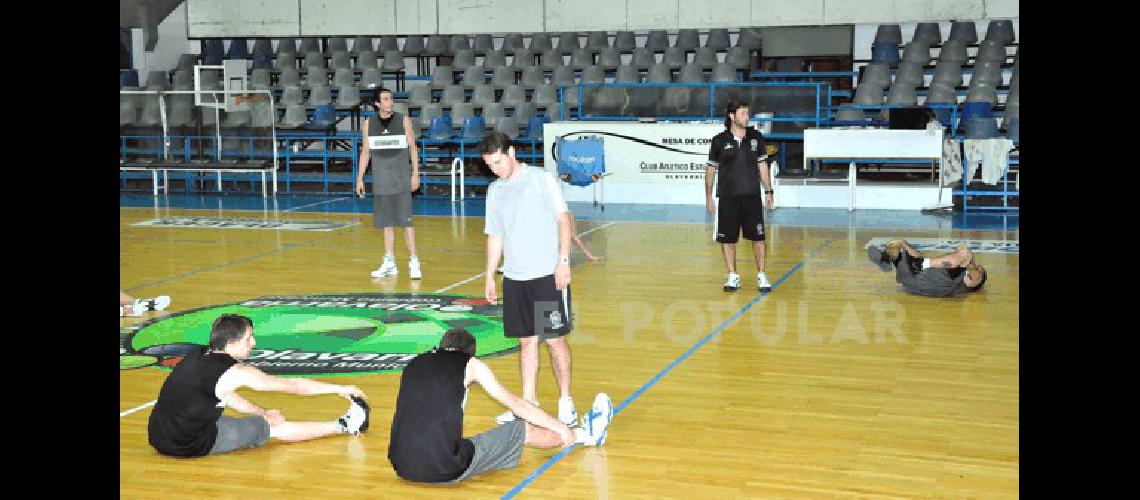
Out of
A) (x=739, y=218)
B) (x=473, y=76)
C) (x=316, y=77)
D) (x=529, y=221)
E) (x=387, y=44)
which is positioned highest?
(x=387, y=44)

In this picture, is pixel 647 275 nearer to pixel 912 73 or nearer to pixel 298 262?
pixel 298 262

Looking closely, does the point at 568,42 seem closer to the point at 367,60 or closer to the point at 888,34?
the point at 367,60

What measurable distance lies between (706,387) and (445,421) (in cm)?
271

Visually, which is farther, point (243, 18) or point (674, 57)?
point (243, 18)

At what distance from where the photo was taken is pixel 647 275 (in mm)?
13023

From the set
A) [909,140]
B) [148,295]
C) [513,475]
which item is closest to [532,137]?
[909,140]

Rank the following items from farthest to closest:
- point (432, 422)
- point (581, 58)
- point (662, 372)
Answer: point (581, 58)
point (662, 372)
point (432, 422)

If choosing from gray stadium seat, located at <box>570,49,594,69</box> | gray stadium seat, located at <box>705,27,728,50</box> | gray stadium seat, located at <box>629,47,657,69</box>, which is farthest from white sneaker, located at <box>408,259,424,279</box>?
gray stadium seat, located at <box>705,27,728,50</box>

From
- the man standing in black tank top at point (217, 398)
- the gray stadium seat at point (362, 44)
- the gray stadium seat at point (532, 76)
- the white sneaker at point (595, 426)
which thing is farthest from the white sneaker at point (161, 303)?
the gray stadium seat at point (362, 44)

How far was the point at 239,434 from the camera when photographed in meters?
6.45

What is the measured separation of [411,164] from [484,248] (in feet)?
7.66

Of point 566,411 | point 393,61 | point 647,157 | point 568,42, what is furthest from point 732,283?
point 393,61

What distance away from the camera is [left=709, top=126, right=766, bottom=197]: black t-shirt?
11383 millimetres

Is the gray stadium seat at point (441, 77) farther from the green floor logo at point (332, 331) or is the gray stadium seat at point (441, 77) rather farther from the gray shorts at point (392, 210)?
the green floor logo at point (332, 331)
